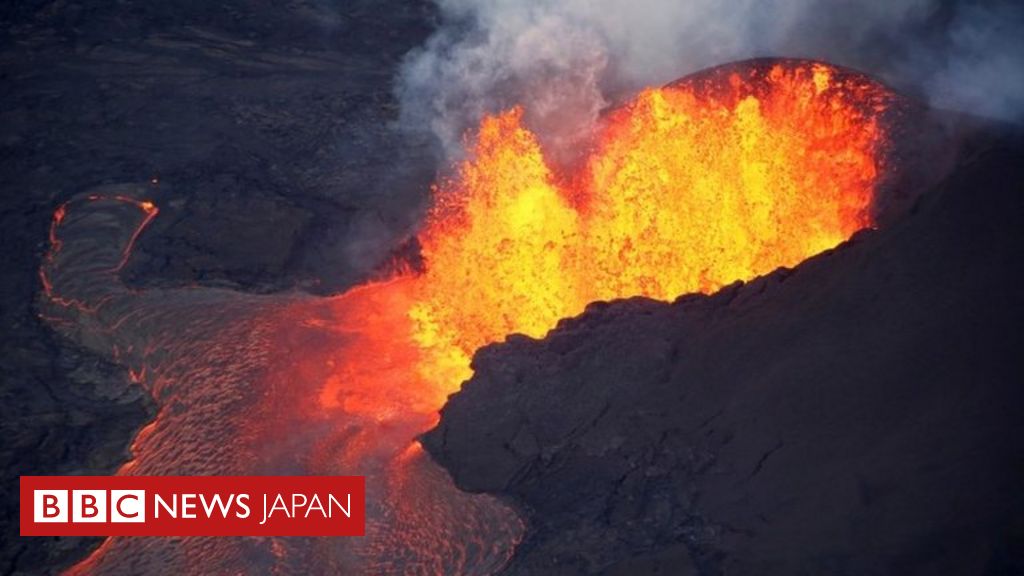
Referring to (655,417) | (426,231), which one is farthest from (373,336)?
(655,417)

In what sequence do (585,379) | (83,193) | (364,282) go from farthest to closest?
(83,193) → (364,282) → (585,379)

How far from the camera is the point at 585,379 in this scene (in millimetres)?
6539

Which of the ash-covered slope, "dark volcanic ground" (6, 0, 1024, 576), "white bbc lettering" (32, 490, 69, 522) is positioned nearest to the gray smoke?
"dark volcanic ground" (6, 0, 1024, 576)

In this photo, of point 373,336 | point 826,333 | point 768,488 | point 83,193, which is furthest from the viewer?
point 83,193

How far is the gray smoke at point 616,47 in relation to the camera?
8664 mm

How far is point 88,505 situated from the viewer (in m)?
6.17

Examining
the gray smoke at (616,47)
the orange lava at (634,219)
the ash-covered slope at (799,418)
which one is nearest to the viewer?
the ash-covered slope at (799,418)

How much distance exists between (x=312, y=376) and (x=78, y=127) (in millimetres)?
5024

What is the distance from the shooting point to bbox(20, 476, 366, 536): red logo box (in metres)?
5.95

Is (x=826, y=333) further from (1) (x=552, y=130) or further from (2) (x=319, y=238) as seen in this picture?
(2) (x=319, y=238)

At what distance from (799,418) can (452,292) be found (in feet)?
11.7

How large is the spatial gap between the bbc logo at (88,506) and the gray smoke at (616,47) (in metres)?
5.14

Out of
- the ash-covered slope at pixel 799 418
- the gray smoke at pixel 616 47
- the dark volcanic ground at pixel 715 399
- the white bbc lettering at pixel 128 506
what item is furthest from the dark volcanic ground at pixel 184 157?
the ash-covered slope at pixel 799 418

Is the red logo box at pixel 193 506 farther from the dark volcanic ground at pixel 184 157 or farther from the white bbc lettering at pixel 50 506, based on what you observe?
the dark volcanic ground at pixel 184 157
